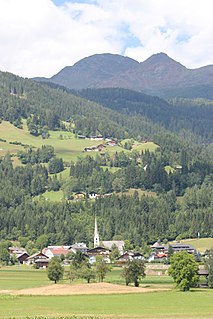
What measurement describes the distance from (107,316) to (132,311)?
5.95 m

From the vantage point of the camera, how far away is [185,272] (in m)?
112

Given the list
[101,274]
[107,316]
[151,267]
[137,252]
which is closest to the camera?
[107,316]

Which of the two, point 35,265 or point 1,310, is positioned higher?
point 1,310

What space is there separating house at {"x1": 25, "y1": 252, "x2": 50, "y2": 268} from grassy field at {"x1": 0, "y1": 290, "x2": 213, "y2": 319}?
75.3 metres

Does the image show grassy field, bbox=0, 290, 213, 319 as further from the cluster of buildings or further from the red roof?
the red roof

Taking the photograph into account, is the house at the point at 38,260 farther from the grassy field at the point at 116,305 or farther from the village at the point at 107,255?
the grassy field at the point at 116,305

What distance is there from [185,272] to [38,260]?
7291cm

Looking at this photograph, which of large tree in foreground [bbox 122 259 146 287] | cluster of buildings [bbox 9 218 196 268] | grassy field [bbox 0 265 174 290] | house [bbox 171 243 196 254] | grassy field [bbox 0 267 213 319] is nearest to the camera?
grassy field [bbox 0 267 213 319]

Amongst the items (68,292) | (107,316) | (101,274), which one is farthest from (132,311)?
(101,274)

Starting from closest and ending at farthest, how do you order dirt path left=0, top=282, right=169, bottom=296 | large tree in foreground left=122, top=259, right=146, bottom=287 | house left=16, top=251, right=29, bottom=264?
dirt path left=0, top=282, right=169, bottom=296
large tree in foreground left=122, top=259, right=146, bottom=287
house left=16, top=251, right=29, bottom=264

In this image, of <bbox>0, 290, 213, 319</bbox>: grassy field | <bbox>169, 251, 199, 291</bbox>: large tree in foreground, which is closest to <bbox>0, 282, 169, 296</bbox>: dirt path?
<bbox>169, 251, 199, 291</bbox>: large tree in foreground

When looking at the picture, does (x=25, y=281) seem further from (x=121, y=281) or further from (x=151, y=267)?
(x=151, y=267)

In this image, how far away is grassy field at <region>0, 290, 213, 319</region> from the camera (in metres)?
78.0

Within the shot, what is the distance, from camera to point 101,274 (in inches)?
4919
